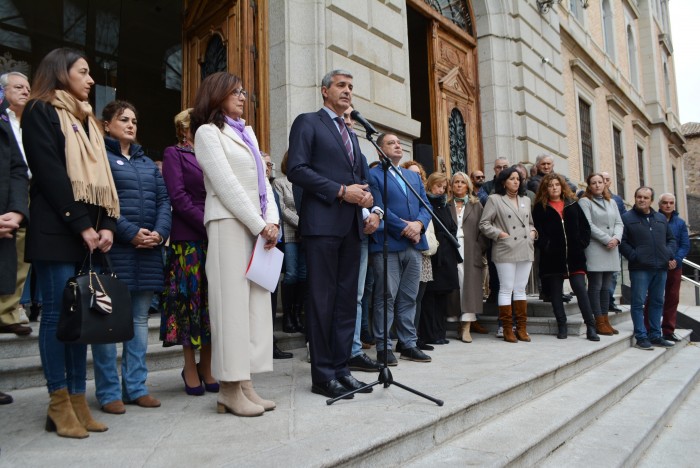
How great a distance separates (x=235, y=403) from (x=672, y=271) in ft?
19.9

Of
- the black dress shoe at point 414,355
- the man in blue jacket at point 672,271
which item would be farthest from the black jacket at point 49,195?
the man in blue jacket at point 672,271

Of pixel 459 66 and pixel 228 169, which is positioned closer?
pixel 228 169

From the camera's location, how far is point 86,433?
103 inches

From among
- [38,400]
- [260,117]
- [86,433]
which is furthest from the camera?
[260,117]

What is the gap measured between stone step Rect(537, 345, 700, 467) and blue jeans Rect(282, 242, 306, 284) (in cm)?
262

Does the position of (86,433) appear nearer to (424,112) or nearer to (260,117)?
(260,117)

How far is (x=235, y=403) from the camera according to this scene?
9.82ft

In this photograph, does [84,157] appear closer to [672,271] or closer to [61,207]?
[61,207]

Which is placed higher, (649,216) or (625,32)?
(625,32)

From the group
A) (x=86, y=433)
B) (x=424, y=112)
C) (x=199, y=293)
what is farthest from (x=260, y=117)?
(x=424, y=112)

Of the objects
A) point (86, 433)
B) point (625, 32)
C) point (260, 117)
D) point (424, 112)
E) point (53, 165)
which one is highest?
point (625, 32)

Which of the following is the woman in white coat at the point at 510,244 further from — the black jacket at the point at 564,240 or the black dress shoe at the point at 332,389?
the black dress shoe at the point at 332,389

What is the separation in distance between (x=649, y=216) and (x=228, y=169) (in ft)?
17.9

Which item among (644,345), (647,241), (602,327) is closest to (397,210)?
(602,327)
